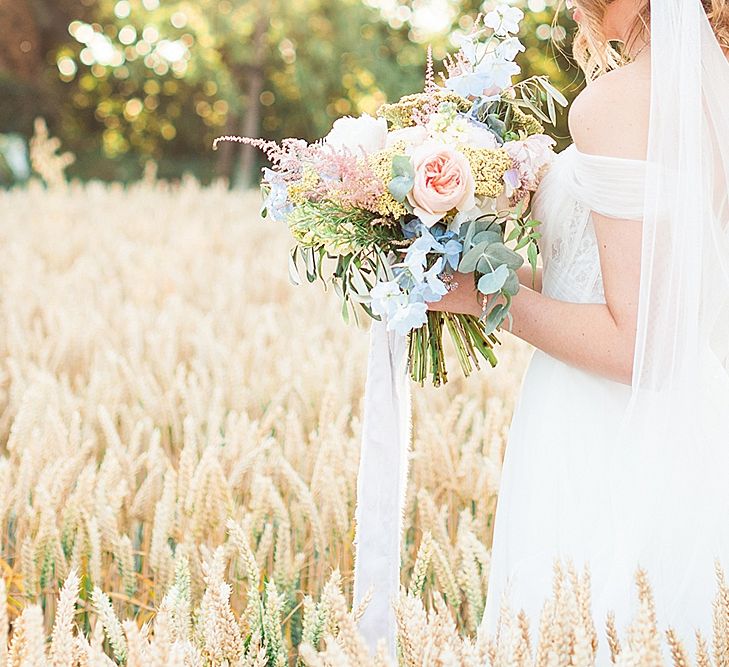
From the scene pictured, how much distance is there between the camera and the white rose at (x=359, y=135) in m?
1.83

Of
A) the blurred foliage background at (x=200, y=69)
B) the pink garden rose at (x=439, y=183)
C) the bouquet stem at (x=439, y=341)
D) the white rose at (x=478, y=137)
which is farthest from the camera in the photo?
the blurred foliage background at (x=200, y=69)

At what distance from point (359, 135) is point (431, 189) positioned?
9.0 inches

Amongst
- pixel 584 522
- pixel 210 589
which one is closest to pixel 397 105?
pixel 584 522

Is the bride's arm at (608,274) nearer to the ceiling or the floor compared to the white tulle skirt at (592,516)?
nearer to the ceiling

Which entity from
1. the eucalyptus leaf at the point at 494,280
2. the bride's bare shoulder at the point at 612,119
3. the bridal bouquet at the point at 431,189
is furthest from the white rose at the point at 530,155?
the eucalyptus leaf at the point at 494,280

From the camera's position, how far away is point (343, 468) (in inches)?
105

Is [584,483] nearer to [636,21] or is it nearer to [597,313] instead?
[597,313]

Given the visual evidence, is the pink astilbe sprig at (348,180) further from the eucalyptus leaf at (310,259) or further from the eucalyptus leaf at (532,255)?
the eucalyptus leaf at (532,255)

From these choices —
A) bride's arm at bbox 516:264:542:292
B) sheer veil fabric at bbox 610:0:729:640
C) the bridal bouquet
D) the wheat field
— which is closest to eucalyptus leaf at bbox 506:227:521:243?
the bridal bouquet

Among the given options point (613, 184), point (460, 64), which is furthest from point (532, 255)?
point (460, 64)

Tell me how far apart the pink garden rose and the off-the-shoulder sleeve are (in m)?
0.20

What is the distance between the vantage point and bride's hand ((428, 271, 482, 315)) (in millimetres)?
1820

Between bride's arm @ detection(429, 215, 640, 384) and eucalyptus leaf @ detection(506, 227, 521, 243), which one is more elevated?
eucalyptus leaf @ detection(506, 227, 521, 243)

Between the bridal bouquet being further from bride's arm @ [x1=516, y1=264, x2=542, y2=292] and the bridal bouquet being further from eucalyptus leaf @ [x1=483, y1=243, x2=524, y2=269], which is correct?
bride's arm @ [x1=516, y1=264, x2=542, y2=292]
